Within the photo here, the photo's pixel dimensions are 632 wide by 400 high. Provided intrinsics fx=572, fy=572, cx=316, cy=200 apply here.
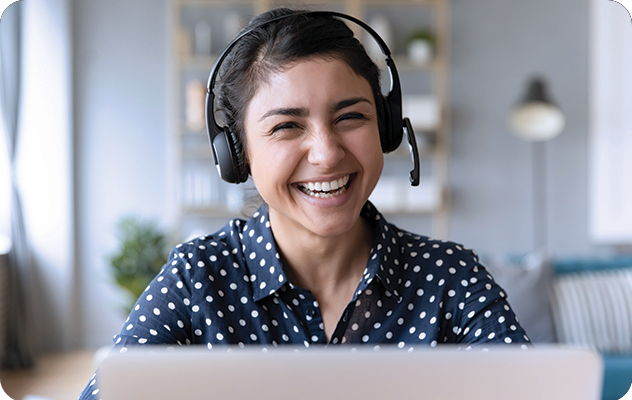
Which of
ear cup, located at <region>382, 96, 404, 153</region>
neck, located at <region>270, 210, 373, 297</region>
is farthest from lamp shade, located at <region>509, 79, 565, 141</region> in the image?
neck, located at <region>270, 210, 373, 297</region>

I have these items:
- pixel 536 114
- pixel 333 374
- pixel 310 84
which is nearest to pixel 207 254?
pixel 310 84

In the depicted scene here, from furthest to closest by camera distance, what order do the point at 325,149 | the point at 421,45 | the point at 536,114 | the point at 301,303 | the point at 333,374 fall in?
the point at 421,45 < the point at 536,114 < the point at 301,303 < the point at 325,149 < the point at 333,374

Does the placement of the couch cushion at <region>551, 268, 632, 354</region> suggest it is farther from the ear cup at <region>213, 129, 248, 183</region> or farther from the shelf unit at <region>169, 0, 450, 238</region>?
the ear cup at <region>213, 129, 248, 183</region>

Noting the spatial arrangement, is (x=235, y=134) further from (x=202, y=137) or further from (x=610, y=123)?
(x=610, y=123)

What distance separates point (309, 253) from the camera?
1.03m

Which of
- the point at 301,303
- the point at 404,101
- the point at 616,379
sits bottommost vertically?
the point at 616,379

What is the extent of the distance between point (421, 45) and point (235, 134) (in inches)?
130

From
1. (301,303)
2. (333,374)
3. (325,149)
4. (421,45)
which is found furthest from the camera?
(421,45)

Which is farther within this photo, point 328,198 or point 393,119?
point 393,119

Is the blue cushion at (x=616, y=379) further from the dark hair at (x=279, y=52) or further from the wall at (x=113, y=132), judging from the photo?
the wall at (x=113, y=132)

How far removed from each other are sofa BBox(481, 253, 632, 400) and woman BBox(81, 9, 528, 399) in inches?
58.5

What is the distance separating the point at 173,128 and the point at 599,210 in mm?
3184

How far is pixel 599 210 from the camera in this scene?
14.0 ft

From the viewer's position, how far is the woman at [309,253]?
925 mm
